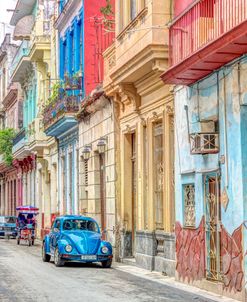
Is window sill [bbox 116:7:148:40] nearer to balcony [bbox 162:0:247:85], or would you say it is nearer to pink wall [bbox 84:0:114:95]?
balcony [bbox 162:0:247:85]

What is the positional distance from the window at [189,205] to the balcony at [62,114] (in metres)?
12.3

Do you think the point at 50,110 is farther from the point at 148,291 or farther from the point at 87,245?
the point at 148,291

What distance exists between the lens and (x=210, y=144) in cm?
1538

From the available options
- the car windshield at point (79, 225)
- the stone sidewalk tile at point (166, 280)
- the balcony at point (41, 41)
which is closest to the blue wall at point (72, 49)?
the balcony at point (41, 41)

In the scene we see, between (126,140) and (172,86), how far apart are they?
208 inches

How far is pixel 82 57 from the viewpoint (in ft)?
93.8

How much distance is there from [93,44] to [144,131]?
7.54m

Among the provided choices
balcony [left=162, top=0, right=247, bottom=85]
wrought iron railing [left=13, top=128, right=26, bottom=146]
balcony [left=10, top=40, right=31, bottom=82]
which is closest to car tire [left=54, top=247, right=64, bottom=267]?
balcony [left=162, top=0, right=247, bottom=85]

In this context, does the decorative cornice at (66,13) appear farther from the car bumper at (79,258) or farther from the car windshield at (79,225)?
the car bumper at (79,258)

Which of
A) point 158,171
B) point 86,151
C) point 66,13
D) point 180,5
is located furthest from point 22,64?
point 180,5

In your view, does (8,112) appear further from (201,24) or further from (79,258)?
(201,24)

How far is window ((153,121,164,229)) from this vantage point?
19.9 metres

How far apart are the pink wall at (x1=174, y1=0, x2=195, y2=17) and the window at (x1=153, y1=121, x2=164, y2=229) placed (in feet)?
10.1

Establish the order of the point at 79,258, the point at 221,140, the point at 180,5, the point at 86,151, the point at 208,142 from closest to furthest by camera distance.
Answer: the point at 221,140, the point at 208,142, the point at 180,5, the point at 79,258, the point at 86,151
